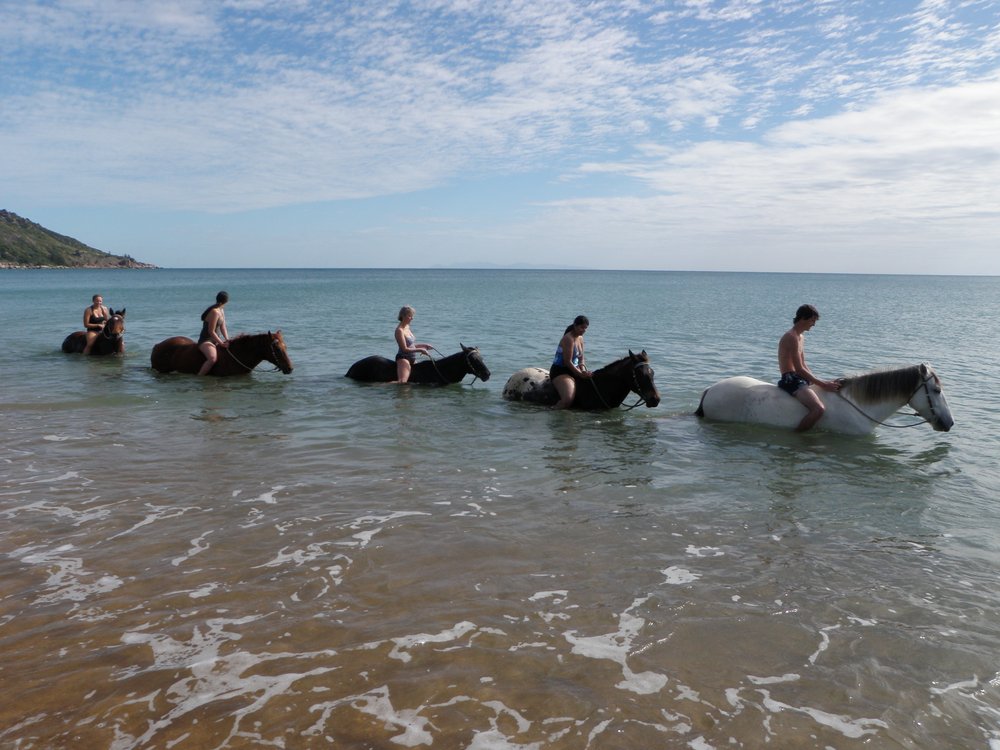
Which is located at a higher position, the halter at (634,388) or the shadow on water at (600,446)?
the halter at (634,388)

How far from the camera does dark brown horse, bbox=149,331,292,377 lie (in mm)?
15859

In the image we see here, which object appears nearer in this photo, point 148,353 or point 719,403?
point 719,403

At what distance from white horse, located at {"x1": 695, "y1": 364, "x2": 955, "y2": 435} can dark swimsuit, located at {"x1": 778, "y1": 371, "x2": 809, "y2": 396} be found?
0.12 m

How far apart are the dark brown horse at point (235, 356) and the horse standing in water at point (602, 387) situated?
5.66 metres

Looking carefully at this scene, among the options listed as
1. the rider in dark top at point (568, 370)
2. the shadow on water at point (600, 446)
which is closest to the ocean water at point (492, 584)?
the shadow on water at point (600, 446)

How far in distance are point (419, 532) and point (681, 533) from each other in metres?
2.57

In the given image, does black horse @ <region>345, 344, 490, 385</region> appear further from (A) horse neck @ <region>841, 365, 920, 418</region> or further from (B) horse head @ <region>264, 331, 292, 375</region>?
(A) horse neck @ <region>841, 365, 920, 418</region>

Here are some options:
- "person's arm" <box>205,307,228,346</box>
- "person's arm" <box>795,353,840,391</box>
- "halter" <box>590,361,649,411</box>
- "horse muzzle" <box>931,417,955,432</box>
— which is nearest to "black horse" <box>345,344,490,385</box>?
"halter" <box>590,361,649,411</box>

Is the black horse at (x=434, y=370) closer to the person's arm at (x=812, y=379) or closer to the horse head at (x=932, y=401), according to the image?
the person's arm at (x=812, y=379)

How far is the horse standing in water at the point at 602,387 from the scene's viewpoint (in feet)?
38.5

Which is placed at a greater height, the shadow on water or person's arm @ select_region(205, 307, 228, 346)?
person's arm @ select_region(205, 307, 228, 346)

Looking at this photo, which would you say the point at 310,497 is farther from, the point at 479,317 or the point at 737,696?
the point at 479,317

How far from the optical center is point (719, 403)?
11914mm

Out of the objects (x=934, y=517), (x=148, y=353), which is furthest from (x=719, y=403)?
(x=148, y=353)
